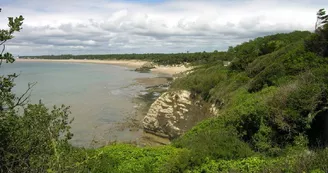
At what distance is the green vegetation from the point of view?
23.1ft

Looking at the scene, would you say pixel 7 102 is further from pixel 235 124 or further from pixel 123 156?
pixel 235 124

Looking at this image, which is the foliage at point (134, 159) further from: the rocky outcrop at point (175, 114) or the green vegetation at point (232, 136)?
the rocky outcrop at point (175, 114)

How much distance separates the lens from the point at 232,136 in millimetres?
15492

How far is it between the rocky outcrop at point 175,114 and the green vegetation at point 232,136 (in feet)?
10.9

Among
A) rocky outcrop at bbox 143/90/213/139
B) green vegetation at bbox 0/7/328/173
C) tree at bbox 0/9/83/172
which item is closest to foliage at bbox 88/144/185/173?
green vegetation at bbox 0/7/328/173

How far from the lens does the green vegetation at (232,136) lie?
23.1 feet

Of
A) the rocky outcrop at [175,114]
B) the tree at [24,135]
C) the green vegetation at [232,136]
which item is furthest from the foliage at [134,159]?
the rocky outcrop at [175,114]

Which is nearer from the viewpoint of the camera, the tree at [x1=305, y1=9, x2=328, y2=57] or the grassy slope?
the grassy slope

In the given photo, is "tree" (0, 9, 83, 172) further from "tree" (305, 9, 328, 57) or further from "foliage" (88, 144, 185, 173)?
"tree" (305, 9, 328, 57)

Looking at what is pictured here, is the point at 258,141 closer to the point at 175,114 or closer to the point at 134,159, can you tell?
the point at 134,159

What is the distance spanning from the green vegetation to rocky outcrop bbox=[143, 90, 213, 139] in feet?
10.9

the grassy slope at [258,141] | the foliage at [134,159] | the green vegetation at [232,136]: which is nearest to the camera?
the green vegetation at [232,136]

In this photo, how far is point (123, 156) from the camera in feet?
47.2

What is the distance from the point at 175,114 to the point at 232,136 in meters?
12.7
